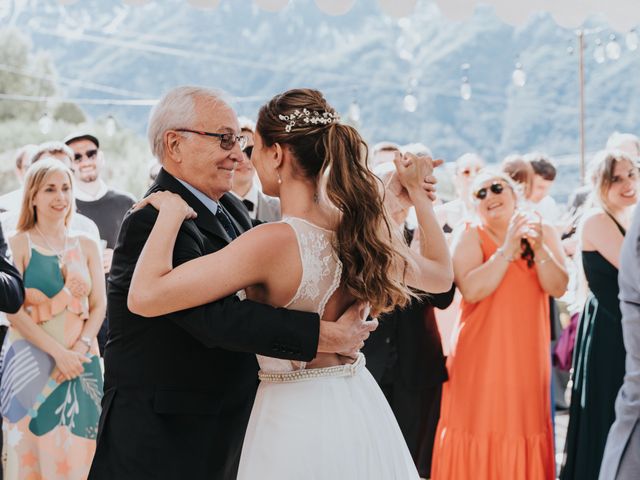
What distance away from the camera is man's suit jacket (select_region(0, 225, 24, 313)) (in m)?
3.28

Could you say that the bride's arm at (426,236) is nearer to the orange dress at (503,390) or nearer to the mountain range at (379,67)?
the orange dress at (503,390)

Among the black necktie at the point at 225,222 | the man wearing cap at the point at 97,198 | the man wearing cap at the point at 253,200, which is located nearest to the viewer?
the black necktie at the point at 225,222

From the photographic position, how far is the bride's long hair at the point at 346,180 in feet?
6.95

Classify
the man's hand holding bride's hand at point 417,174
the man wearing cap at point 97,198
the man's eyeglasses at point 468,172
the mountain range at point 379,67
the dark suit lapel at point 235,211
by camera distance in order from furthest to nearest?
1. the mountain range at point 379,67
2. the man's eyeglasses at point 468,172
3. the man wearing cap at point 97,198
4. the dark suit lapel at point 235,211
5. the man's hand holding bride's hand at point 417,174

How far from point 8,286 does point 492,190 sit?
2.36 metres

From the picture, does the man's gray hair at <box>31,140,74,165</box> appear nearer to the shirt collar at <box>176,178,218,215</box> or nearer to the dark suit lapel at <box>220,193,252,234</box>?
the dark suit lapel at <box>220,193,252,234</box>

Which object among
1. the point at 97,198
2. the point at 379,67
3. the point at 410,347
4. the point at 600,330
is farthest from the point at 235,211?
the point at 379,67

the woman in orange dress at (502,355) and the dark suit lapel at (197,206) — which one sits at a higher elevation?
the dark suit lapel at (197,206)

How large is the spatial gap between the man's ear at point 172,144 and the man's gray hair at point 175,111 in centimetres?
1

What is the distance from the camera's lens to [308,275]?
2109 mm

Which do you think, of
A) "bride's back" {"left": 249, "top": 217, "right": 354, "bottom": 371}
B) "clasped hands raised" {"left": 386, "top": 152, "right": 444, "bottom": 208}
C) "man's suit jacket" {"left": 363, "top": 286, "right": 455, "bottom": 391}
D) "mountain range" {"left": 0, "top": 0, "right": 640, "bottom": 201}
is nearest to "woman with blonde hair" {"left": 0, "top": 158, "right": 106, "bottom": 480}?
"man's suit jacket" {"left": 363, "top": 286, "right": 455, "bottom": 391}

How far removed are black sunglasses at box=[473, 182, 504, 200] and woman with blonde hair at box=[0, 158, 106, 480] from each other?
81.8 inches

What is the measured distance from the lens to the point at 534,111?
177 feet

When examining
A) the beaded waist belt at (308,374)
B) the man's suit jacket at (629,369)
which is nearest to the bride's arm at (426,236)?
the beaded waist belt at (308,374)
